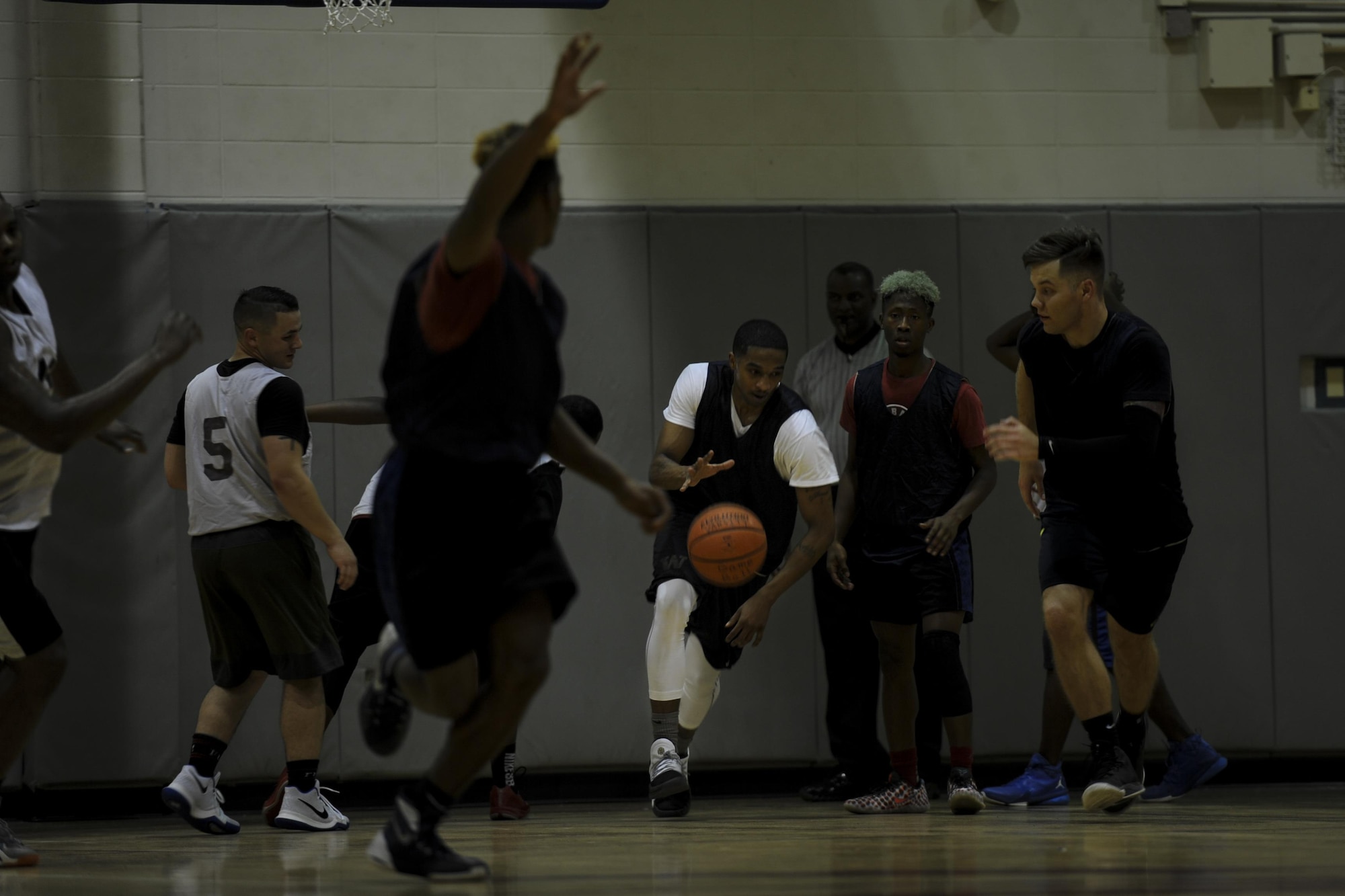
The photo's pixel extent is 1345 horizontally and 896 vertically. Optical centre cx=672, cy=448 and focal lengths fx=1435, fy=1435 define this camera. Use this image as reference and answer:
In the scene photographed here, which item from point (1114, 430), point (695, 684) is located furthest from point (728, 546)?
point (1114, 430)

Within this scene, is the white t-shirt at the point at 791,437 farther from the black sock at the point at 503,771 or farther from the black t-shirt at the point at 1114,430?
the black sock at the point at 503,771

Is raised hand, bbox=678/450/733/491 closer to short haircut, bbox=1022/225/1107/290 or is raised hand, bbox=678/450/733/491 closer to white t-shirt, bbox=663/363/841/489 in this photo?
white t-shirt, bbox=663/363/841/489

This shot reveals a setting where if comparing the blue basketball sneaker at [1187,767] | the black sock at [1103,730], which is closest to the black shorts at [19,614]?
the black sock at [1103,730]

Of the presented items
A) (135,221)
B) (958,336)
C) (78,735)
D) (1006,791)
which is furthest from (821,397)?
(78,735)

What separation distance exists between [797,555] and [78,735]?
10.9 ft

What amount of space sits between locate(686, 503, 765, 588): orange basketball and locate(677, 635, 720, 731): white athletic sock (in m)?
0.40

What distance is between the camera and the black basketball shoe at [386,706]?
3.12 m

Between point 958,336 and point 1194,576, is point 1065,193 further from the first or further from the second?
point 1194,576

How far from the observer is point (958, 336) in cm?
690

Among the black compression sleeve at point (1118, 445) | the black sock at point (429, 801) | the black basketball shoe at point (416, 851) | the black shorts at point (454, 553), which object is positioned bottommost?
the black basketball shoe at point (416, 851)

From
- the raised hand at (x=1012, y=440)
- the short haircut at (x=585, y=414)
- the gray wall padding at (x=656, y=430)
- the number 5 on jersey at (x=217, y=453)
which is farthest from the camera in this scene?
the gray wall padding at (x=656, y=430)

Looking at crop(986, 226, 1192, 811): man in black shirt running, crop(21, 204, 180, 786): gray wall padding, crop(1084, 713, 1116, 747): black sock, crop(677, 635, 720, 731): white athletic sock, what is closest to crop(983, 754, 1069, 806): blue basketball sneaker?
crop(986, 226, 1192, 811): man in black shirt running

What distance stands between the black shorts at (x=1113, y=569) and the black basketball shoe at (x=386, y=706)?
2.47 metres

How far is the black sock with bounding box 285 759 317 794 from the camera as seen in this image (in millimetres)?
5016
